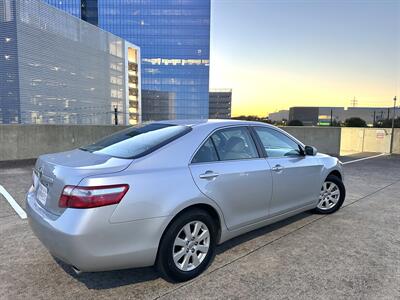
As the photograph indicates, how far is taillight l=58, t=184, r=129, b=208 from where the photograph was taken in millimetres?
2348

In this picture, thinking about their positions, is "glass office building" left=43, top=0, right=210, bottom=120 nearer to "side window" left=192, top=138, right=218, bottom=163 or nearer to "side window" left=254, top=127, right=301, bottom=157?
"side window" left=254, top=127, right=301, bottom=157

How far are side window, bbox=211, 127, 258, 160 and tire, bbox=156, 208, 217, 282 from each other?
2.36 feet

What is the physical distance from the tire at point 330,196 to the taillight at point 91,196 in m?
3.46

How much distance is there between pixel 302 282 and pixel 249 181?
3.62 ft

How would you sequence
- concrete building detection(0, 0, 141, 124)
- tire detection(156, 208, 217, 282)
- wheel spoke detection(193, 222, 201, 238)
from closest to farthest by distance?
1. tire detection(156, 208, 217, 282)
2. wheel spoke detection(193, 222, 201, 238)
3. concrete building detection(0, 0, 141, 124)

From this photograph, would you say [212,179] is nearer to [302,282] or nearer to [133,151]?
[133,151]

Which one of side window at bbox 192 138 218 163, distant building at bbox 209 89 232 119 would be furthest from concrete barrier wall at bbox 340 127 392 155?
distant building at bbox 209 89 232 119

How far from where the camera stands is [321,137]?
1520cm

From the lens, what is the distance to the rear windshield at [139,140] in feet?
9.57

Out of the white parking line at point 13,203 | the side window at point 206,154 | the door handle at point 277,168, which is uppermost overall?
the side window at point 206,154

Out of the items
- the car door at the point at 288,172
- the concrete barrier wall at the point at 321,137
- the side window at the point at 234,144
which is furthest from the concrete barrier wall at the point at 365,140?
the side window at the point at 234,144

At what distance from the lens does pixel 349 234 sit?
4.14 meters

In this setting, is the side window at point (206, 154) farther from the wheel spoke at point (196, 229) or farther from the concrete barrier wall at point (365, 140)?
the concrete barrier wall at point (365, 140)

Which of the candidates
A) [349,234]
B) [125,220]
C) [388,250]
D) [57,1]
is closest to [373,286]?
[388,250]
